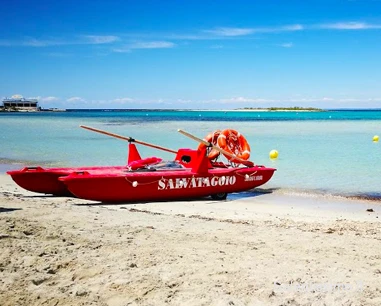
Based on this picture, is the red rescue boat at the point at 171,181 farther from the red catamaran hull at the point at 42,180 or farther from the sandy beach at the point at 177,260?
the sandy beach at the point at 177,260

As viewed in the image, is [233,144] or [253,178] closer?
→ [253,178]

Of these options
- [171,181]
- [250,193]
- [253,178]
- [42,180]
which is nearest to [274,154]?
[250,193]

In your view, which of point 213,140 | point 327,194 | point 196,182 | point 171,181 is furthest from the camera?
point 213,140

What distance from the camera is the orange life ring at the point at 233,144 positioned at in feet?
33.4

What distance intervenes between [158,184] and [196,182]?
789 millimetres

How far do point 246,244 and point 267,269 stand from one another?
0.78m

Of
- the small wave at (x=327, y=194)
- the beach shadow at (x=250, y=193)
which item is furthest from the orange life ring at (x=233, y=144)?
the small wave at (x=327, y=194)

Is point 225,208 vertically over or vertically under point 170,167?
under

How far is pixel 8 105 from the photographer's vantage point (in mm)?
125125

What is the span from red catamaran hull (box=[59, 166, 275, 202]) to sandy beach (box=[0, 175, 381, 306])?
1360 mm

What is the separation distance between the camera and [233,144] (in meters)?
10.5

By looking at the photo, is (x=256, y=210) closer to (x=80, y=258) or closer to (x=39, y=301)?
(x=80, y=258)

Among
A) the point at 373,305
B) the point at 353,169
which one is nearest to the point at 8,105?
the point at 353,169

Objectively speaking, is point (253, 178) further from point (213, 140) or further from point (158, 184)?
point (158, 184)
